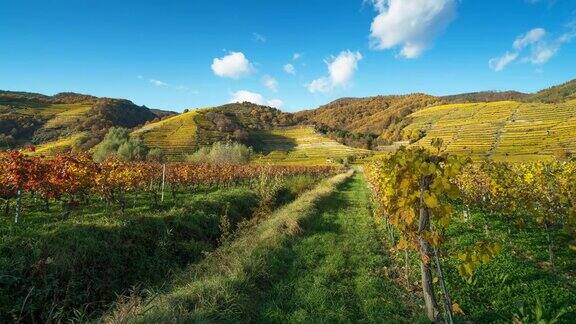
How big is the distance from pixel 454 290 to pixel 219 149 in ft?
212

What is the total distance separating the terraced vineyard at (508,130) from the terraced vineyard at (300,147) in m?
21.4

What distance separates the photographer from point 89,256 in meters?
10.3

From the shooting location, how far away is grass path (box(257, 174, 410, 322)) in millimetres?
7578

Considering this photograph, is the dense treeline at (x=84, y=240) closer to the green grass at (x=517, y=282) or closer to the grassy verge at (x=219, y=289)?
the grassy verge at (x=219, y=289)

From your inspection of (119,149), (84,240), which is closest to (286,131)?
(119,149)

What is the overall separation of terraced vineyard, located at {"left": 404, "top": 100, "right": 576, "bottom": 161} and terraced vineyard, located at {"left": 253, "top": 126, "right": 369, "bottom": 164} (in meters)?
21.4

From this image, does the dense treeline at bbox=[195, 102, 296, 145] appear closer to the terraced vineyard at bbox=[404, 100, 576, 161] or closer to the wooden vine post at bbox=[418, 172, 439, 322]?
the terraced vineyard at bbox=[404, 100, 576, 161]

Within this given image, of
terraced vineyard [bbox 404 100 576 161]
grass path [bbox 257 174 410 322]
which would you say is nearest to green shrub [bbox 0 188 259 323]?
grass path [bbox 257 174 410 322]

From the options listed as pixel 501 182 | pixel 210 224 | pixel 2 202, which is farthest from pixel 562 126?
pixel 2 202

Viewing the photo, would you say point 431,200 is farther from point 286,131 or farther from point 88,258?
point 286,131

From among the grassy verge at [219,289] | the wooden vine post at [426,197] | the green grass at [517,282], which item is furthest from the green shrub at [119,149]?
the wooden vine post at [426,197]

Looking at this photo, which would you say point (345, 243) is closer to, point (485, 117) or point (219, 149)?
point (219, 149)

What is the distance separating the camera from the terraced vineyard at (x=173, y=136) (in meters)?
82.4

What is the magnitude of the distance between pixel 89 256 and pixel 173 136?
3298 inches
